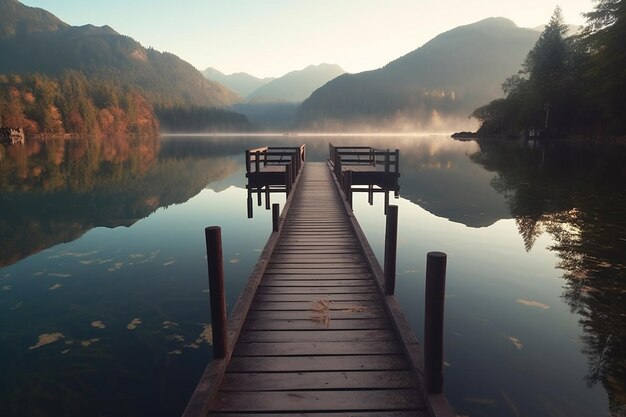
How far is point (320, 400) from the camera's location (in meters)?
4.21

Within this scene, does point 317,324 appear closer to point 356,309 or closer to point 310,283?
point 356,309

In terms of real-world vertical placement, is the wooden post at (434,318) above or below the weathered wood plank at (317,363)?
above

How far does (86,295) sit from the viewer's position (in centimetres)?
917

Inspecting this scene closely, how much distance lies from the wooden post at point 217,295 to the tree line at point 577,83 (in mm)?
60207

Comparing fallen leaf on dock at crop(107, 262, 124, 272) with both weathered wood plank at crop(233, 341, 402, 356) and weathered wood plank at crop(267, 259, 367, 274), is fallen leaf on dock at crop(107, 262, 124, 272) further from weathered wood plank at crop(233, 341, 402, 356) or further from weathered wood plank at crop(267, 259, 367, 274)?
weathered wood plank at crop(233, 341, 402, 356)

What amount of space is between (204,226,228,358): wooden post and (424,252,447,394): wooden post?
2.37 m

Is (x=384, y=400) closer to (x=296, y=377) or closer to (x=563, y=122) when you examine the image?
(x=296, y=377)

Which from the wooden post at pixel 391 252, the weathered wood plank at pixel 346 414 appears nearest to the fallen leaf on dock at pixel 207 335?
the weathered wood plank at pixel 346 414

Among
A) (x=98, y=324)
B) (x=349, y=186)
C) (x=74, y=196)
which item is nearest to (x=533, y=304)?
(x=349, y=186)

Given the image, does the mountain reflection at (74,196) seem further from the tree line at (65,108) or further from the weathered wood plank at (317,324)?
the tree line at (65,108)

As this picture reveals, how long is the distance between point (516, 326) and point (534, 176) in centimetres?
2339

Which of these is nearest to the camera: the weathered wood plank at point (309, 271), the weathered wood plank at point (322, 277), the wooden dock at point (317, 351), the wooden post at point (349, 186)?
the wooden dock at point (317, 351)

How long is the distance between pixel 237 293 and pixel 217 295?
4811 millimetres

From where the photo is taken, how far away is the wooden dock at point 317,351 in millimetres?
4125
